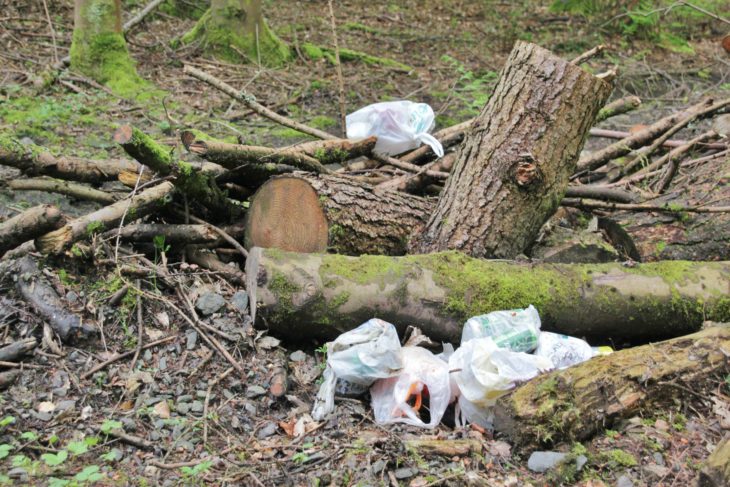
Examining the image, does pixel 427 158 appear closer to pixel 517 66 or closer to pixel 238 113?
pixel 517 66

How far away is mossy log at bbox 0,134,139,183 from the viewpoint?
384 cm

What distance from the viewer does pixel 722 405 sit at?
323 cm

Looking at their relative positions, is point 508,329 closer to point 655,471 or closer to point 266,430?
point 655,471

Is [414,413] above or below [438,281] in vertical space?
below

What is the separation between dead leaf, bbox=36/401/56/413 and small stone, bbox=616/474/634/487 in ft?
7.97

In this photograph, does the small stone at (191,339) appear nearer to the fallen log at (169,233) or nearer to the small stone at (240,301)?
the small stone at (240,301)

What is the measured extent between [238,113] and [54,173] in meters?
3.16

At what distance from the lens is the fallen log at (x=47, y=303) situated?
11.4 ft

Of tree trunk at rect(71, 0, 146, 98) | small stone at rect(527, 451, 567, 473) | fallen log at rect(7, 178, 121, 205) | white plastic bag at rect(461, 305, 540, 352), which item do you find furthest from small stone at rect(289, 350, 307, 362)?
tree trunk at rect(71, 0, 146, 98)

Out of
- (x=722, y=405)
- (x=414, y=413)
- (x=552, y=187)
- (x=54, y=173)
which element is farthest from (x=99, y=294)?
(x=722, y=405)

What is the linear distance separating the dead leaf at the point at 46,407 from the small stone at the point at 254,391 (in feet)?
2.85

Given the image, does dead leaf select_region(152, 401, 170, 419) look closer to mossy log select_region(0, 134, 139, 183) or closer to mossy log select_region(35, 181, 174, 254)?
mossy log select_region(35, 181, 174, 254)

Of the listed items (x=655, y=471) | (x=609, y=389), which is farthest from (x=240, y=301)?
(x=655, y=471)

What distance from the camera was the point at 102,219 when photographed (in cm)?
389
